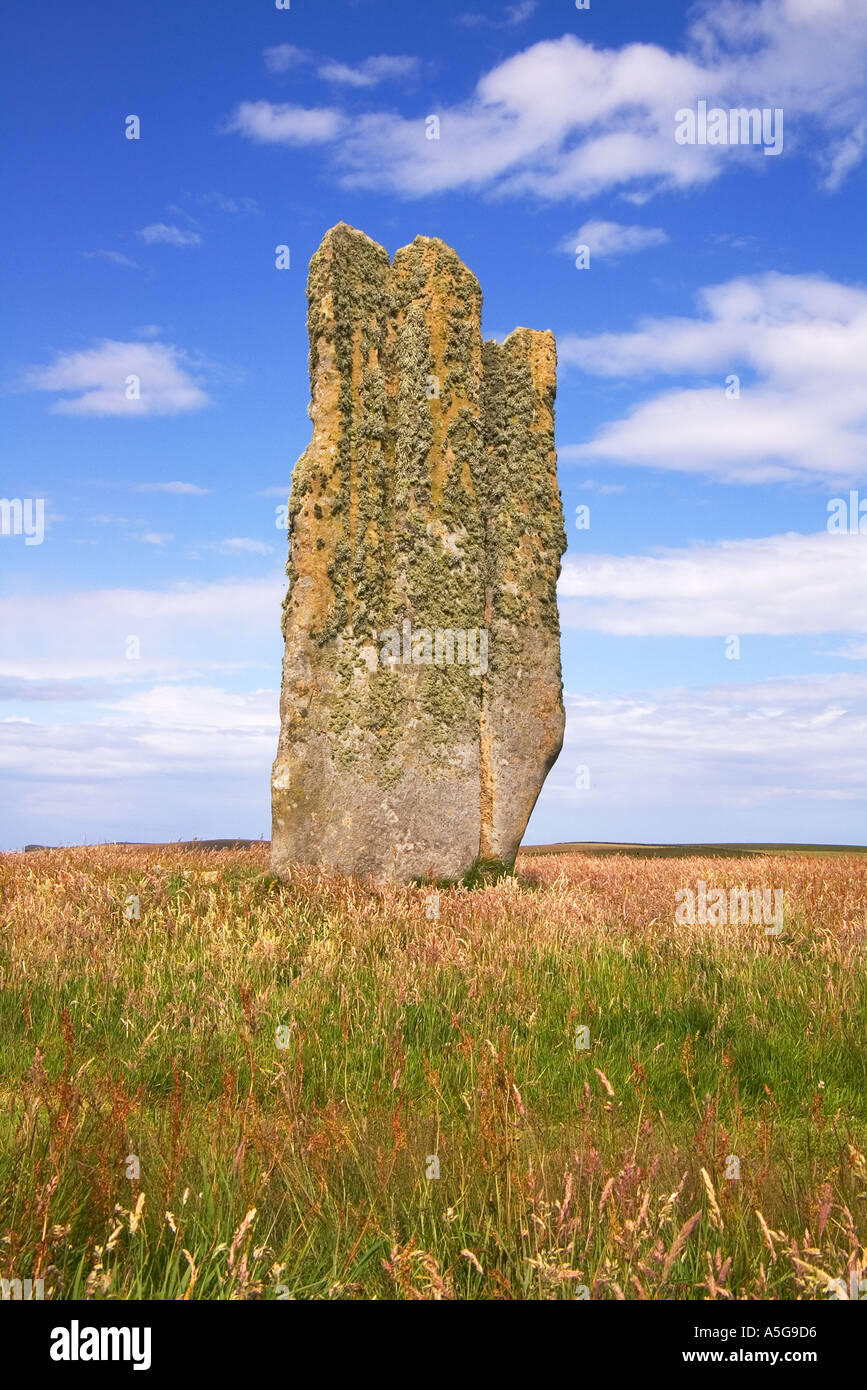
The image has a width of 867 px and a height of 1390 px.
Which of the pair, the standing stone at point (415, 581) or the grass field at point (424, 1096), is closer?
the grass field at point (424, 1096)

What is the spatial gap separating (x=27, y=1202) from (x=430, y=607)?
744 cm

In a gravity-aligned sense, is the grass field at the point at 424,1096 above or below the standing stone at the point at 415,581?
below

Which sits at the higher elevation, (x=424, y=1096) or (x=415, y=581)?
(x=415, y=581)

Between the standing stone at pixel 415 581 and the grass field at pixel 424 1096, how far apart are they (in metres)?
0.93

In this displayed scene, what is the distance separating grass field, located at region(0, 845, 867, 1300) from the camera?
2715 mm

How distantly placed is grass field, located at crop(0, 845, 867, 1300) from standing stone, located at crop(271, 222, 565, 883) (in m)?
0.93

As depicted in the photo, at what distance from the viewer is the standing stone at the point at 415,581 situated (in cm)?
930

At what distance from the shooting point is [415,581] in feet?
31.6

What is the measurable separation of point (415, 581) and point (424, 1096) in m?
6.24

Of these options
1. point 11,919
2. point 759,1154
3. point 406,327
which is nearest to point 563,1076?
point 759,1154

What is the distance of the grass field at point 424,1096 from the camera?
2.71 m
